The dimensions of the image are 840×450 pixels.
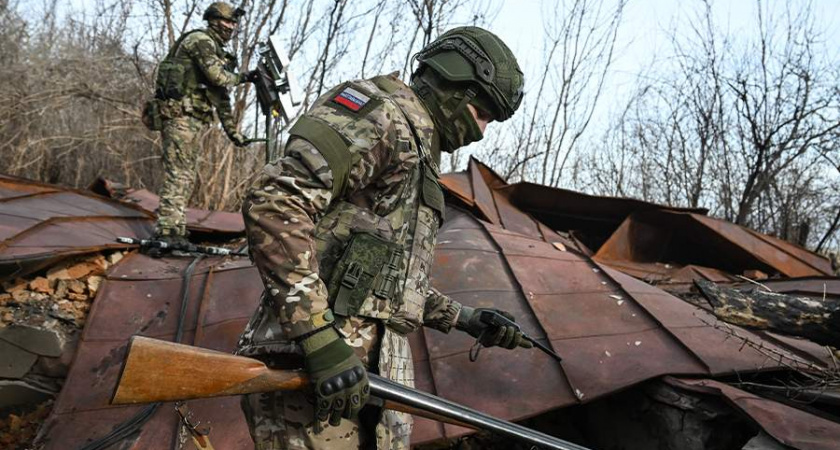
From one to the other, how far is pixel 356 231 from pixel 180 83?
403cm

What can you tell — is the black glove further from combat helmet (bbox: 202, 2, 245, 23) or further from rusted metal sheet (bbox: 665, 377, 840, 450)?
rusted metal sheet (bbox: 665, 377, 840, 450)

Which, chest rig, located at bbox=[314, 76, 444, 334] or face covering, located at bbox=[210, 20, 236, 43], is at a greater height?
face covering, located at bbox=[210, 20, 236, 43]

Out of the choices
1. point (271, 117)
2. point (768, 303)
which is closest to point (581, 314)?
point (768, 303)

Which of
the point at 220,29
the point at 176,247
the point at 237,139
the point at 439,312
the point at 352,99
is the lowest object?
the point at 176,247

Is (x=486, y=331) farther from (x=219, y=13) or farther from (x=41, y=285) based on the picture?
(x=219, y=13)

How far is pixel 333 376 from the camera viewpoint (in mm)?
1376

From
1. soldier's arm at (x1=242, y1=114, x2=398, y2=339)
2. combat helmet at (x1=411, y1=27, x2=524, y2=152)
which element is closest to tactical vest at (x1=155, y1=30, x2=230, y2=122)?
combat helmet at (x1=411, y1=27, x2=524, y2=152)

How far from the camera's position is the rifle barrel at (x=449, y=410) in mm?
1535

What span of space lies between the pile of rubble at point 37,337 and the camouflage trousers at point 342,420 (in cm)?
229

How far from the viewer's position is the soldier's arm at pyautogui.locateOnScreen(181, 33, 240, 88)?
4.91 metres

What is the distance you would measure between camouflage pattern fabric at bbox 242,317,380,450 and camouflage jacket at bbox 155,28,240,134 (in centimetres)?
401

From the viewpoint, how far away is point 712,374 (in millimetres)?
2816

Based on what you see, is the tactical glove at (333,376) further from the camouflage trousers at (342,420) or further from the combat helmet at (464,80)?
the combat helmet at (464,80)

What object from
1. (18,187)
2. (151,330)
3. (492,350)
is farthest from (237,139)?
(492,350)
